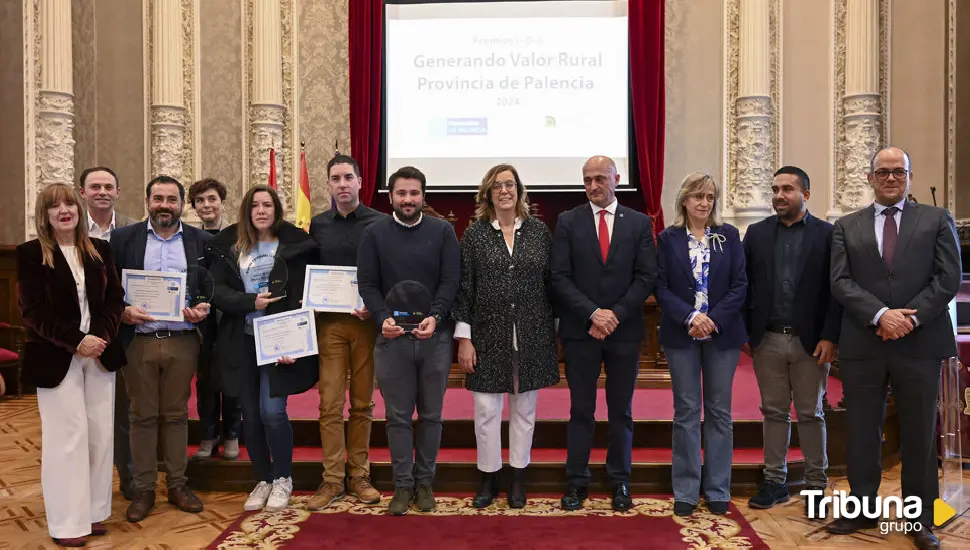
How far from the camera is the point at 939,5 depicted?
702cm

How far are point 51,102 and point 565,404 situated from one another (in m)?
5.22

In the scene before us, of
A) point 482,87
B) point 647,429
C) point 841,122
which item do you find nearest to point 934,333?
point 647,429

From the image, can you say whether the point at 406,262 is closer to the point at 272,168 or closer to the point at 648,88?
the point at 272,168

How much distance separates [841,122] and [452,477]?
5.59 metres

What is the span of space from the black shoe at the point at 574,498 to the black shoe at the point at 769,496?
82cm

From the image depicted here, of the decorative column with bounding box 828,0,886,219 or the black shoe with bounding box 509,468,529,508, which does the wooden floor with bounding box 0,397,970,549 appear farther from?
the decorative column with bounding box 828,0,886,219

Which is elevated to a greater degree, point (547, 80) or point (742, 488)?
point (547, 80)

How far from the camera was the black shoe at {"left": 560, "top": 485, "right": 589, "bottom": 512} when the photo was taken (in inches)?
145

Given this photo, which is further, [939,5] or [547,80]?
[547,80]

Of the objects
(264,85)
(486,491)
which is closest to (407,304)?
(486,491)

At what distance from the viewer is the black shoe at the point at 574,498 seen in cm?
369

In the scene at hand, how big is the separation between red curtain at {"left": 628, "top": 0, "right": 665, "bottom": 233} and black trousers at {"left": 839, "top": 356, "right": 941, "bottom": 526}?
4485 millimetres

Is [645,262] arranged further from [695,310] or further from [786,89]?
[786,89]

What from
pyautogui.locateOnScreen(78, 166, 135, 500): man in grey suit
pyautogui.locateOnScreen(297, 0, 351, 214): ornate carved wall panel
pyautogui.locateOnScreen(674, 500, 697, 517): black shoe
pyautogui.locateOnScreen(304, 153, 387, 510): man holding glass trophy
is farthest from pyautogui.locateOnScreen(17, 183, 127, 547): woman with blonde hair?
pyautogui.locateOnScreen(297, 0, 351, 214): ornate carved wall panel
